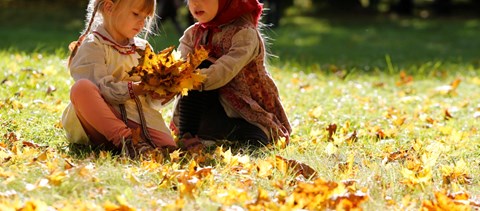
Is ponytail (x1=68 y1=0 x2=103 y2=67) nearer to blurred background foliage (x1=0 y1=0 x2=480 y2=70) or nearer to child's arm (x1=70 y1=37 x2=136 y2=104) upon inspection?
child's arm (x1=70 y1=37 x2=136 y2=104)

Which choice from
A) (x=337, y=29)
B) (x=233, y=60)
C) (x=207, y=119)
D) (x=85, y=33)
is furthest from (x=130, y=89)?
(x=337, y=29)

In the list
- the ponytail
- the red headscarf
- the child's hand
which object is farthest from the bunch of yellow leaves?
the red headscarf

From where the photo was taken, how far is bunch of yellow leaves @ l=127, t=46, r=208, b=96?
3793 mm

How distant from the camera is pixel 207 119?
462 cm

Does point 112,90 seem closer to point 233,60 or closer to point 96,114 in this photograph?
point 96,114

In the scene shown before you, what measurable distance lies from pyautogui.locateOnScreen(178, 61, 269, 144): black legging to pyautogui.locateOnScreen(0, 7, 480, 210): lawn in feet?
0.79

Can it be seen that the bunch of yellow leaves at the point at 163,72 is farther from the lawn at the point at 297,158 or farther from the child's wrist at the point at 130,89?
the lawn at the point at 297,158

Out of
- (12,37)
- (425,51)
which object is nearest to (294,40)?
(425,51)

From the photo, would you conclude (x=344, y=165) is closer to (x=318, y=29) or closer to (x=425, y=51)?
(x=425, y=51)

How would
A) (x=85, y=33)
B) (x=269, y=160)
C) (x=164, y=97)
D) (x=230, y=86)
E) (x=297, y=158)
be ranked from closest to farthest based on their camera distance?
(x=269, y=160) → (x=297, y=158) → (x=164, y=97) → (x=85, y=33) → (x=230, y=86)

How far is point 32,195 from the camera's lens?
9.45 feet

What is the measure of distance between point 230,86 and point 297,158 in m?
0.81

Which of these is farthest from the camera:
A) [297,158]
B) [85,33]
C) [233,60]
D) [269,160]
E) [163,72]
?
[233,60]

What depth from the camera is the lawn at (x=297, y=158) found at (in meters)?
2.95
